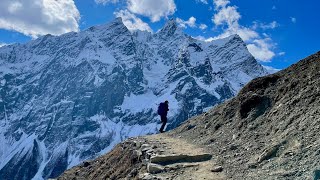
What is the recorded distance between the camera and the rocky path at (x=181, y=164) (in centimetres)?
1789

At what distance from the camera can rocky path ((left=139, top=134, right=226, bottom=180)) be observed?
1789 cm

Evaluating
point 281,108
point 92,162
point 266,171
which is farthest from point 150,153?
point 92,162

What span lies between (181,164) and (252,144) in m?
2.94

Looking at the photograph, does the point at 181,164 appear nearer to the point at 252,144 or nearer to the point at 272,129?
the point at 252,144

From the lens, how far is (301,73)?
23.7 meters

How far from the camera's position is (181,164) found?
19781 millimetres

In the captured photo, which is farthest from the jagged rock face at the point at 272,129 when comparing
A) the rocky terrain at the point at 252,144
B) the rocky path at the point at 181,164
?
the rocky path at the point at 181,164

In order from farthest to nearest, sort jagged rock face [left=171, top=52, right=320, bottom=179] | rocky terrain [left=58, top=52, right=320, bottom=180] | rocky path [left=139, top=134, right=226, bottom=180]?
rocky path [left=139, top=134, right=226, bottom=180]
rocky terrain [left=58, top=52, right=320, bottom=180]
jagged rock face [left=171, top=52, right=320, bottom=179]

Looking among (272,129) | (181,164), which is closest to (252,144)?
(272,129)

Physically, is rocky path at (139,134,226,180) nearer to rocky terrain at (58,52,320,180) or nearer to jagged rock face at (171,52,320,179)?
rocky terrain at (58,52,320,180)

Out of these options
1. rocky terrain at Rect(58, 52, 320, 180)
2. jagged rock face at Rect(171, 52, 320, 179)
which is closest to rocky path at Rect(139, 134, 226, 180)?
rocky terrain at Rect(58, 52, 320, 180)

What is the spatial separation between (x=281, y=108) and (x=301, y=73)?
11.6 feet

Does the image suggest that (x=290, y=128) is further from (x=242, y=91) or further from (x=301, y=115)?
(x=242, y=91)

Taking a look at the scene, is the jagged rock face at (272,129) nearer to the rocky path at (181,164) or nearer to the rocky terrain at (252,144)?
the rocky terrain at (252,144)
